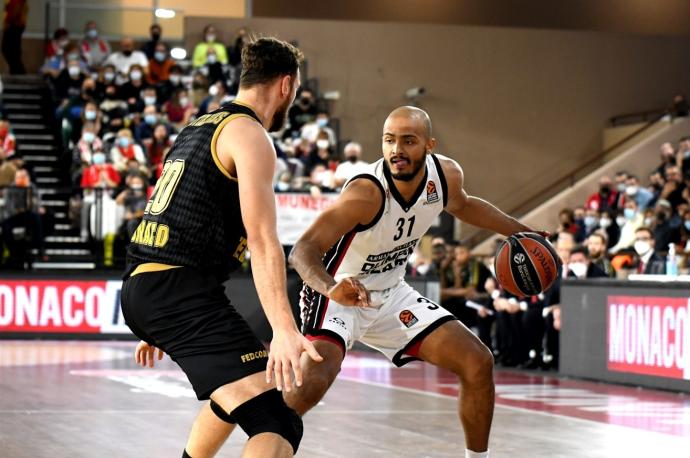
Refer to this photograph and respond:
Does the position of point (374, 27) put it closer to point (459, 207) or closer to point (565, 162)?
point (565, 162)

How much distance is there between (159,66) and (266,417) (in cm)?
2177

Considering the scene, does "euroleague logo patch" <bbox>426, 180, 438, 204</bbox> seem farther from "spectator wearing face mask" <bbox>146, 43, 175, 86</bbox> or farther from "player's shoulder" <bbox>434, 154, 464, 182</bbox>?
"spectator wearing face mask" <bbox>146, 43, 175, 86</bbox>

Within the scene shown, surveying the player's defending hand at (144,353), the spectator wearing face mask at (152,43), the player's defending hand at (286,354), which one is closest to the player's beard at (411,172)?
the player's defending hand at (144,353)

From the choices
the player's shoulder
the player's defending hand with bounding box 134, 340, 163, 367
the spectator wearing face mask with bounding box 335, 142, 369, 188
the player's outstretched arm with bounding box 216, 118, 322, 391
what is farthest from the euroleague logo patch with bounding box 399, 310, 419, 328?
the spectator wearing face mask with bounding box 335, 142, 369, 188

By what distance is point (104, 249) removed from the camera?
806 inches

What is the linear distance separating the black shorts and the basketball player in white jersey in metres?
1.84

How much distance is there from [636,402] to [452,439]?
362 cm

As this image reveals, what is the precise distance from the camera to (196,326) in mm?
4836

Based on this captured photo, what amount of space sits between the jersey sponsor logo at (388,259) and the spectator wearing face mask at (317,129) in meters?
16.5

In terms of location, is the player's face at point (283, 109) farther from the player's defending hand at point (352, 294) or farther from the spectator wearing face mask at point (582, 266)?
the spectator wearing face mask at point (582, 266)

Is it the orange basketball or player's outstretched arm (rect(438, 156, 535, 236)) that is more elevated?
player's outstretched arm (rect(438, 156, 535, 236))

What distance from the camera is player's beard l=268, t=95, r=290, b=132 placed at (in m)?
5.06

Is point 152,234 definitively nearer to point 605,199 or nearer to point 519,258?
point 519,258

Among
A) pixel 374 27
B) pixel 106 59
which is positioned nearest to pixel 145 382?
pixel 106 59
